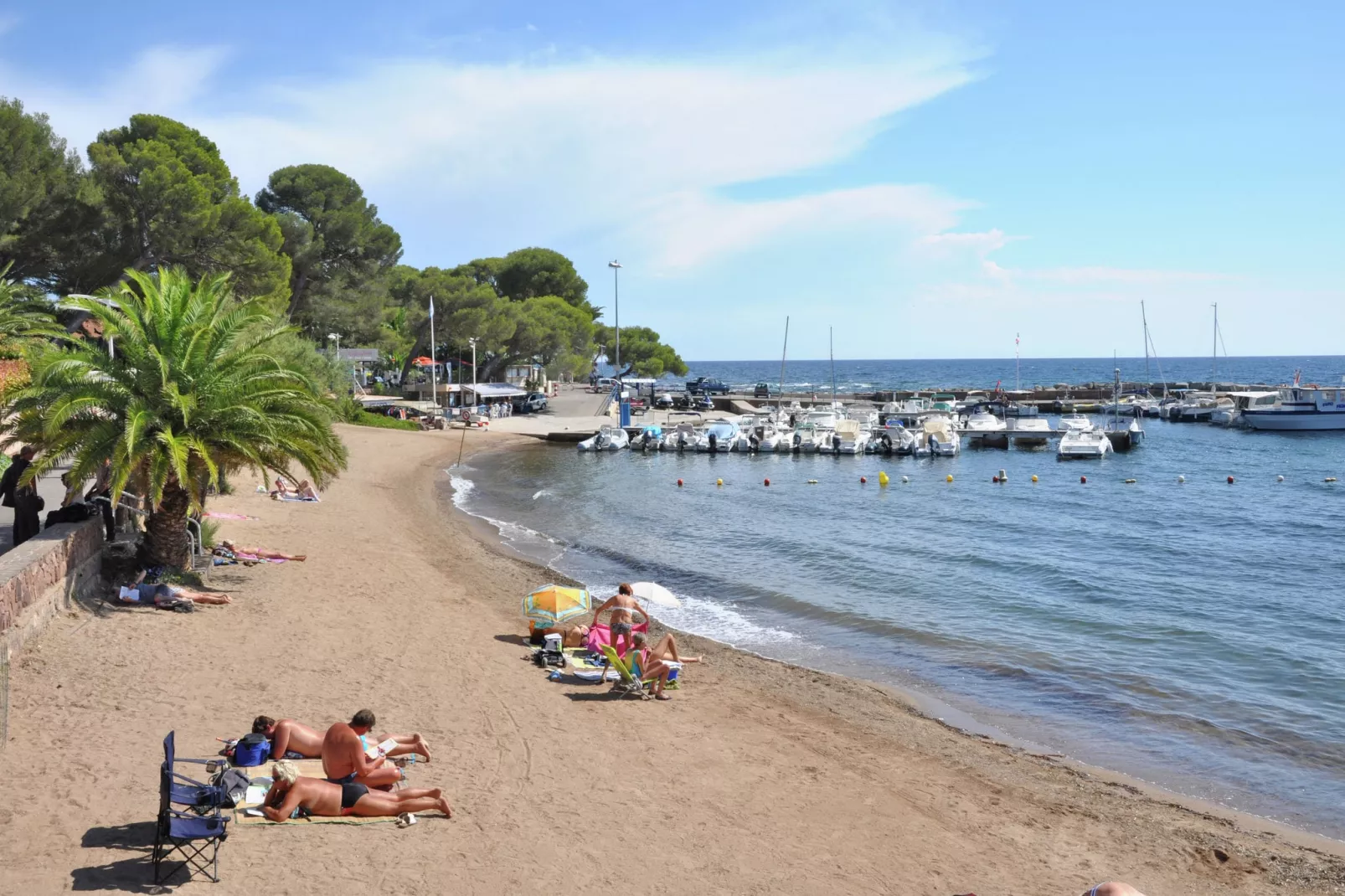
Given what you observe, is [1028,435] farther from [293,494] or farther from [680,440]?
[293,494]

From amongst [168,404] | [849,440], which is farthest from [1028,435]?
[168,404]

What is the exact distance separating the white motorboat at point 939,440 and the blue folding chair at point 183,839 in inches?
1786

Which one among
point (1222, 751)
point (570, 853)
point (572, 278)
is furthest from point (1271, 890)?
point (572, 278)

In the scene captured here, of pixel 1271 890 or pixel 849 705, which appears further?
pixel 849 705

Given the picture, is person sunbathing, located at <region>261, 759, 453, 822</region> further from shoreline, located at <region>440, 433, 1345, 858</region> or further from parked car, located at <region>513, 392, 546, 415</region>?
parked car, located at <region>513, 392, 546, 415</region>

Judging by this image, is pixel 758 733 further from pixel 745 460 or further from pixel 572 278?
pixel 572 278

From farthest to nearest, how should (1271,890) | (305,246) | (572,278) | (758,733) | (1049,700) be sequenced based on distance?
(572,278) → (305,246) → (1049,700) → (758,733) → (1271,890)

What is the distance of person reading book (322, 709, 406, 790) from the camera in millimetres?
7895

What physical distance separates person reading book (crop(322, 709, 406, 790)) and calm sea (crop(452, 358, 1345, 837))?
7724mm

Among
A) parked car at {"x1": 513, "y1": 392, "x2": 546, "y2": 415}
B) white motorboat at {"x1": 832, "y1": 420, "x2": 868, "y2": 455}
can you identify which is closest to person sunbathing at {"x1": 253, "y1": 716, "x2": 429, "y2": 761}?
white motorboat at {"x1": 832, "y1": 420, "x2": 868, "y2": 455}

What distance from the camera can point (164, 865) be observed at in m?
6.36

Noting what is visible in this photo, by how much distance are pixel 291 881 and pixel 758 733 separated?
5864 millimetres

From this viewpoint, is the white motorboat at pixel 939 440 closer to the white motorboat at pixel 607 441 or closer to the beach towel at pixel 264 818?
the white motorboat at pixel 607 441

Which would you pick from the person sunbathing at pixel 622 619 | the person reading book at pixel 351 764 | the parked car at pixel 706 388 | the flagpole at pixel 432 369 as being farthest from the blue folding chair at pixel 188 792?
the parked car at pixel 706 388
